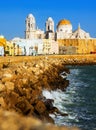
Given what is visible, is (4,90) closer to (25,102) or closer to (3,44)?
(25,102)

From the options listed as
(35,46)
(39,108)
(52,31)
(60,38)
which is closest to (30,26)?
(52,31)

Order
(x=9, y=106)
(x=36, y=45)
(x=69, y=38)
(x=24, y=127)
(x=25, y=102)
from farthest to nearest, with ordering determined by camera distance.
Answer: (x=69, y=38) < (x=36, y=45) < (x=25, y=102) < (x=9, y=106) < (x=24, y=127)

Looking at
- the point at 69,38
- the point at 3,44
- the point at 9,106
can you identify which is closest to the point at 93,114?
the point at 9,106

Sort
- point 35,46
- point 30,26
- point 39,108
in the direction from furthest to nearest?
point 30,26, point 35,46, point 39,108

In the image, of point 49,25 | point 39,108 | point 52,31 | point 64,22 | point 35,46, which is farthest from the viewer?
point 64,22

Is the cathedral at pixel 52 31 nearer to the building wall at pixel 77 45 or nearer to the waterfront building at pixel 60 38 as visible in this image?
the waterfront building at pixel 60 38

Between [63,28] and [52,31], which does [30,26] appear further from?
[63,28]

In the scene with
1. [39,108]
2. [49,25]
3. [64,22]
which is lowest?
[39,108]

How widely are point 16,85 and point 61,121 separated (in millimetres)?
2904

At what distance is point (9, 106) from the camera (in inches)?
436

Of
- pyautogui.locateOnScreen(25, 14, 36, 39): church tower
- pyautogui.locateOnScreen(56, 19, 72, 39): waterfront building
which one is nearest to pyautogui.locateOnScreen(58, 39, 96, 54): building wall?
pyautogui.locateOnScreen(56, 19, 72, 39): waterfront building

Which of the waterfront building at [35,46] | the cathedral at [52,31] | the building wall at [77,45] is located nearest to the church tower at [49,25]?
the cathedral at [52,31]

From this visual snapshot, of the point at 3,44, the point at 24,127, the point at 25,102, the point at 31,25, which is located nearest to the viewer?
the point at 24,127

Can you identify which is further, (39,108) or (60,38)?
(60,38)
